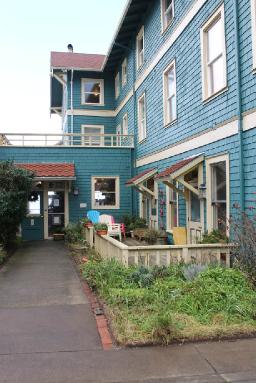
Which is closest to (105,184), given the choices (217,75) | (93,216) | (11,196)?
(93,216)

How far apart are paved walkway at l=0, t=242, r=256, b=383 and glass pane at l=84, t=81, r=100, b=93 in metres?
→ 18.5

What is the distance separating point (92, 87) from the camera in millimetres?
23469

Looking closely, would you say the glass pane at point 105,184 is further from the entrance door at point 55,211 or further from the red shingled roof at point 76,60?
the red shingled roof at point 76,60

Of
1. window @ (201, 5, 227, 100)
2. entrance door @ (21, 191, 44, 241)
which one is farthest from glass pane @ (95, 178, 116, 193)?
window @ (201, 5, 227, 100)

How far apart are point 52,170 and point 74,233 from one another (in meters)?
3.28

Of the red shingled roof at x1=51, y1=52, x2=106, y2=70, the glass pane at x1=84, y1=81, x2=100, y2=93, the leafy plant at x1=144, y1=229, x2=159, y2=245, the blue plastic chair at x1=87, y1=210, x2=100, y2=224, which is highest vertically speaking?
the red shingled roof at x1=51, y1=52, x2=106, y2=70

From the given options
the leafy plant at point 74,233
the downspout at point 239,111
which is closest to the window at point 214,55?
the downspout at point 239,111

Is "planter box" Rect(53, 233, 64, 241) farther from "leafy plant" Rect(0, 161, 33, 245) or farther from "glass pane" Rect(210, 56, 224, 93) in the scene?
"glass pane" Rect(210, 56, 224, 93)

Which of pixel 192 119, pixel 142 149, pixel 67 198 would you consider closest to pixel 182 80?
pixel 192 119

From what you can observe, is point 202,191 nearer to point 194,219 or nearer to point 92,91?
point 194,219

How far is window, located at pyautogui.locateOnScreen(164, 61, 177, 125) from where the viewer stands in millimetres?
12086

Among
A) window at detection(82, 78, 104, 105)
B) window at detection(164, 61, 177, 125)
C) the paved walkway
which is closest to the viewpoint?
the paved walkway

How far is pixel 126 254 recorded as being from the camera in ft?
24.4

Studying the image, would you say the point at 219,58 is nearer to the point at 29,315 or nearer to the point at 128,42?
the point at 29,315
